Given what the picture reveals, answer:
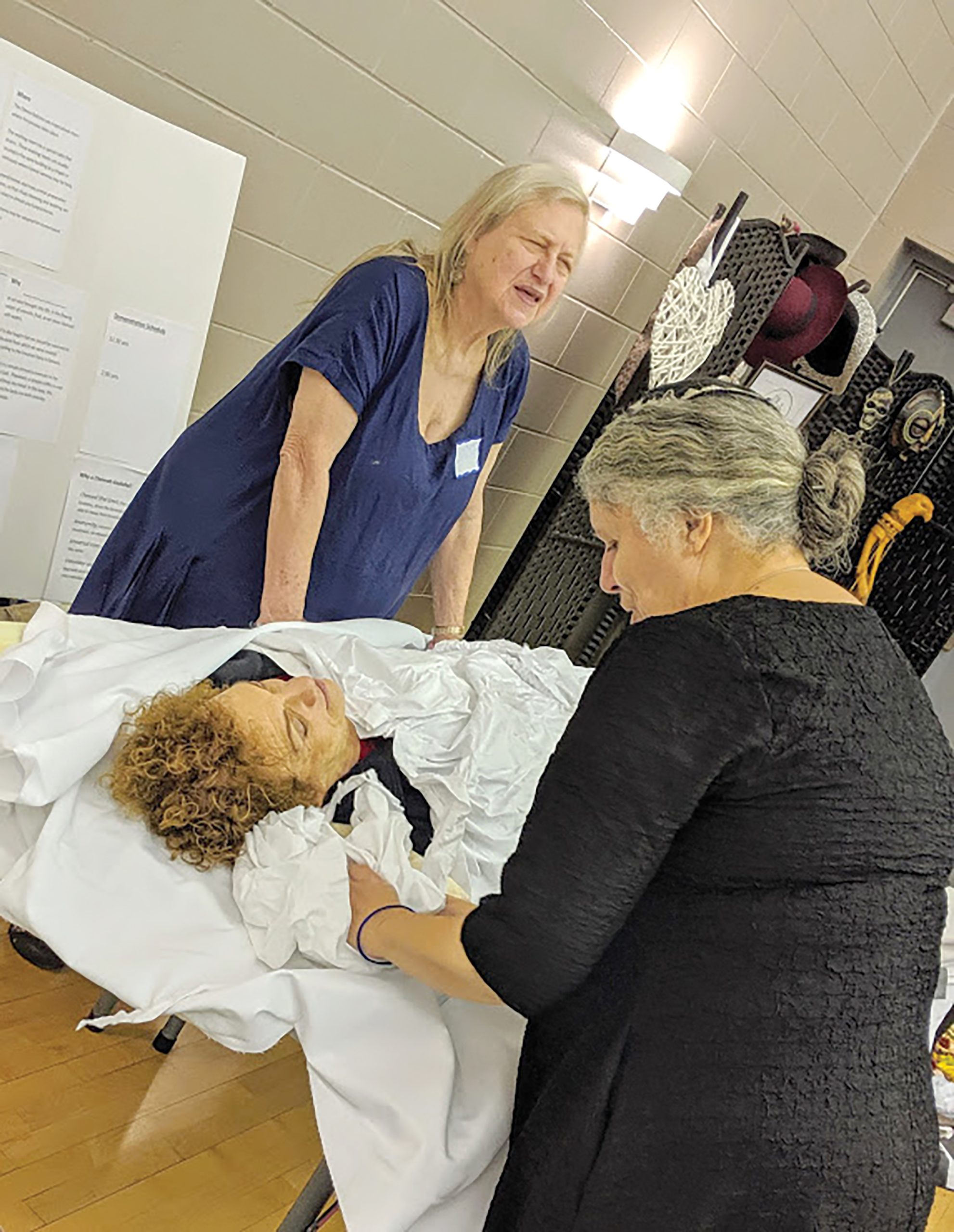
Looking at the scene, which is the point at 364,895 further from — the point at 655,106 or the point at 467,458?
the point at 655,106

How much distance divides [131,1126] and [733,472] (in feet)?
4.35

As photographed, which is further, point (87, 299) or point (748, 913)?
point (87, 299)

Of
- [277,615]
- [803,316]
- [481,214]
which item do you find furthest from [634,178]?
[277,615]

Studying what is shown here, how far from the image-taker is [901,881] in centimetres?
104

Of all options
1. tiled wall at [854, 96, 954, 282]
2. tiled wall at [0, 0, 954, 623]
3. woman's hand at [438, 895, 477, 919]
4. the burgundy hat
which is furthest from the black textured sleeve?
tiled wall at [854, 96, 954, 282]

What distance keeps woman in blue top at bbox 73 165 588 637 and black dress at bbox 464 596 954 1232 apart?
2.90 ft

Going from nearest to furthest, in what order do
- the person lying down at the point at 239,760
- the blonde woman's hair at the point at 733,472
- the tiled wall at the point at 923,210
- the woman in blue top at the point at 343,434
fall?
the blonde woman's hair at the point at 733,472 → the person lying down at the point at 239,760 → the woman in blue top at the point at 343,434 → the tiled wall at the point at 923,210

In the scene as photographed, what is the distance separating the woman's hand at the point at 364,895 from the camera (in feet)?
4.20

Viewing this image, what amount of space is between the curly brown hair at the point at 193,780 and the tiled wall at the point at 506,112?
3.95 ft

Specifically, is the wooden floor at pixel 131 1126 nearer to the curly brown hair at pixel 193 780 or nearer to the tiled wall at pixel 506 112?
the curly brown hair at pixel 193 780

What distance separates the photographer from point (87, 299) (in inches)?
81.4

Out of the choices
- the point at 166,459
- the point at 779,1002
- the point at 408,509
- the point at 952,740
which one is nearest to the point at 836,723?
the point at 779,1002

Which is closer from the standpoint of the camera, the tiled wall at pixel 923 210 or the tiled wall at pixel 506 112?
the tiled wall at pixel 506 112

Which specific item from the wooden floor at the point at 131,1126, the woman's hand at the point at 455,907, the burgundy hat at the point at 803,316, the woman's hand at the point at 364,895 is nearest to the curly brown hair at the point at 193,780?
the woman's hand at the point at 364,895
